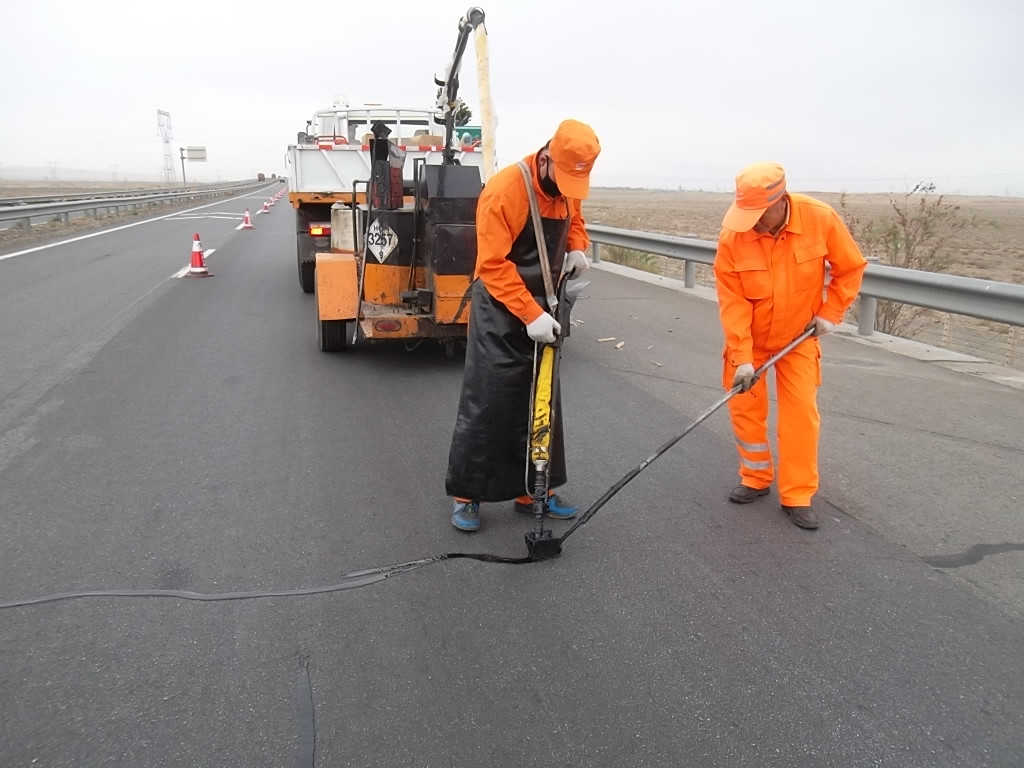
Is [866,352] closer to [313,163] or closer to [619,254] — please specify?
[313,163]

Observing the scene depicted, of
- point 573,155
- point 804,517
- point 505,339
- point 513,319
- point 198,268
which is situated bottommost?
point 198,268

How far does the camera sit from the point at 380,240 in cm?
706

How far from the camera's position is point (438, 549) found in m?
3.77

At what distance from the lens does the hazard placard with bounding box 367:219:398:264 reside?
23.0 ft

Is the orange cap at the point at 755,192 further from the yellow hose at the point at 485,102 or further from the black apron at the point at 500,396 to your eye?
the yellow hose at the point at 485,102

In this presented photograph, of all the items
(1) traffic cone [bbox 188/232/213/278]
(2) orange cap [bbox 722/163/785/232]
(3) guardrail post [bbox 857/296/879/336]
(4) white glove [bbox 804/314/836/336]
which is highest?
(2) orange cap [bbox 722/163/785/232]

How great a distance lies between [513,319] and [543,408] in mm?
447

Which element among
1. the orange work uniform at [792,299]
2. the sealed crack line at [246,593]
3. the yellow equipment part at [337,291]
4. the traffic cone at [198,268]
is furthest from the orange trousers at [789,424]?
the traffic cone at [198,268]

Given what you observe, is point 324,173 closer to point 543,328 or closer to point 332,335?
point 332,335

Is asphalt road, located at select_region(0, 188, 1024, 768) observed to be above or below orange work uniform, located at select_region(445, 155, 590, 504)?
below

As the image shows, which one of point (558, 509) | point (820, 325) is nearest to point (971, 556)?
point (820, 325)

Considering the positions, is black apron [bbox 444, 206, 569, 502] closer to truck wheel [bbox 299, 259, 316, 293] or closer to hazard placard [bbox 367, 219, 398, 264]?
hazard placard [bbox 367, 219, 398, 264]

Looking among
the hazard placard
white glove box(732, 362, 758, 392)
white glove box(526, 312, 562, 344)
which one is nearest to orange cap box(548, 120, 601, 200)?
white glove box(526, 312, 562, 344)

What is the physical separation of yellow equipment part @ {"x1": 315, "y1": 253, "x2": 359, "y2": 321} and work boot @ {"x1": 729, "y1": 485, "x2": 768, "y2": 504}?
4154 millimetres
